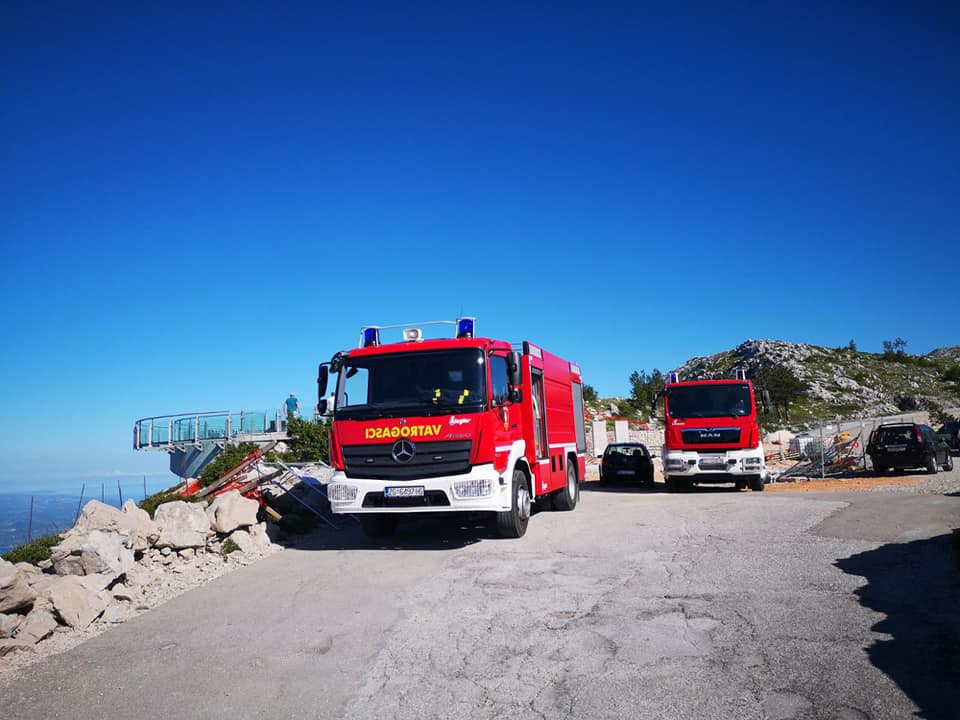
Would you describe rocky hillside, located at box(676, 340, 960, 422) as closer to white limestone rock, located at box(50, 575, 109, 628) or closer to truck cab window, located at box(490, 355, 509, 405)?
truck cab window, located at box(490, 355, 509, 405)

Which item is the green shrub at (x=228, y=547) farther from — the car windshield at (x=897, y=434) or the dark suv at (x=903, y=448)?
the car windshield at (x=897, y=434)

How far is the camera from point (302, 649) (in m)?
6.09

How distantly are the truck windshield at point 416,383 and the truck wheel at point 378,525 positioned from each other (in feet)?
5.92

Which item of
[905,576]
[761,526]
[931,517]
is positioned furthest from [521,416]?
[931,517]

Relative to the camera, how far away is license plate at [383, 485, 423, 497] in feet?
32.9

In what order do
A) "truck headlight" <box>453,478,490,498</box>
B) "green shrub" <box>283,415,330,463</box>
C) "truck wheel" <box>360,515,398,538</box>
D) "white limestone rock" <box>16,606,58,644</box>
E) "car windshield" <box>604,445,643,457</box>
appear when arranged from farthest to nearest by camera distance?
1. "car windshield" <box>604,445,643,457</box>
2. "green shrub" <box>283,415,330,463</box>
3. "truck wheel" <box>360,515,398,538</box>
4. "truck headlight" <box>453,478,490,498</box>
5. "white limestone rock" <box>16,606,58,644</box>

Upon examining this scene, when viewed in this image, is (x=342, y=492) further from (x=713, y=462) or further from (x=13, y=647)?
(x=713, y=462)

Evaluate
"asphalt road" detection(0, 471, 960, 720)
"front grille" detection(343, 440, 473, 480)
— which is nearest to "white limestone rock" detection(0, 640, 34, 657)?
"asphalt road" detection(0, 471, 960, 720)

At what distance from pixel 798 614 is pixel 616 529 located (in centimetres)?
562

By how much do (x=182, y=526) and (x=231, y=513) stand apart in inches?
31.6

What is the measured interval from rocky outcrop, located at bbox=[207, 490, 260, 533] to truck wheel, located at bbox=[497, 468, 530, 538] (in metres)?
3.91

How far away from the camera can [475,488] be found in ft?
32.6

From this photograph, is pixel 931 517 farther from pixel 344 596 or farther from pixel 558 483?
pixel 344 596

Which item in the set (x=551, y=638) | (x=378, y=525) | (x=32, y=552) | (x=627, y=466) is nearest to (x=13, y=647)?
(x=551, y=638)
